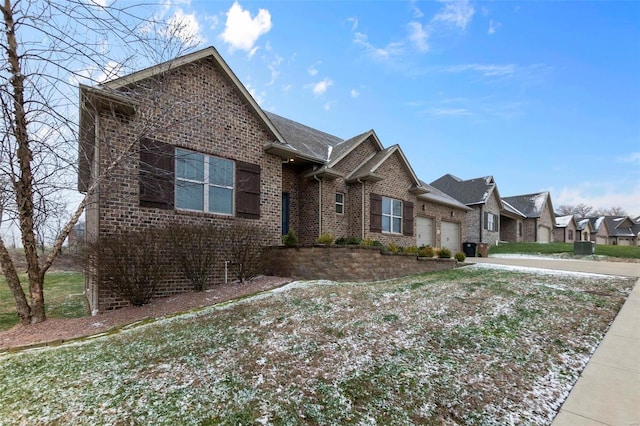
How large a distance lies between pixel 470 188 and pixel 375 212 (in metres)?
16.7

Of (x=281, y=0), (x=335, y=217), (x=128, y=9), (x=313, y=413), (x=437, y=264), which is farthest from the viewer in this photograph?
(x=335, y=217)

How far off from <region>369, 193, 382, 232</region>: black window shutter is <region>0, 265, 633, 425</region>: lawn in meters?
7.77

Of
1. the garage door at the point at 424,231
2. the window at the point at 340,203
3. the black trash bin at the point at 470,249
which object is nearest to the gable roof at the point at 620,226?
the black trash bin at the point at 470,249

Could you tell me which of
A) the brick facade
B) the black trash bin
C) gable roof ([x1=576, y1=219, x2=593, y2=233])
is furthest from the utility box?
gable roof ([x1=576, y1=219, x2=593, y2=233])

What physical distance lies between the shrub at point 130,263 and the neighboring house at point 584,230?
156 feet

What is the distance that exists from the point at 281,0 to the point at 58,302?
11.1 m

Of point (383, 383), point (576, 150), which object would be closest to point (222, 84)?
point (383, 383)

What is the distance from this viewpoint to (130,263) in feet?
22.4

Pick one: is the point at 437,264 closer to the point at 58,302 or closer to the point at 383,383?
the point at 383,383

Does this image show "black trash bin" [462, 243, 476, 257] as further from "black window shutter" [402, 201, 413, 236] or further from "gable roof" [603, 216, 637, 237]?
"gable roof" [603, 216, 637, 237]

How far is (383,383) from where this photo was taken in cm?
342

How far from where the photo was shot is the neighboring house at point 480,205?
2497 cm

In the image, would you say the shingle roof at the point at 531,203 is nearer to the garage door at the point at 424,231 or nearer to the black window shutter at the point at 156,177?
the garage door at the point at 424,231

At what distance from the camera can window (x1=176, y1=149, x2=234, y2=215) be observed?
8.67 meters
